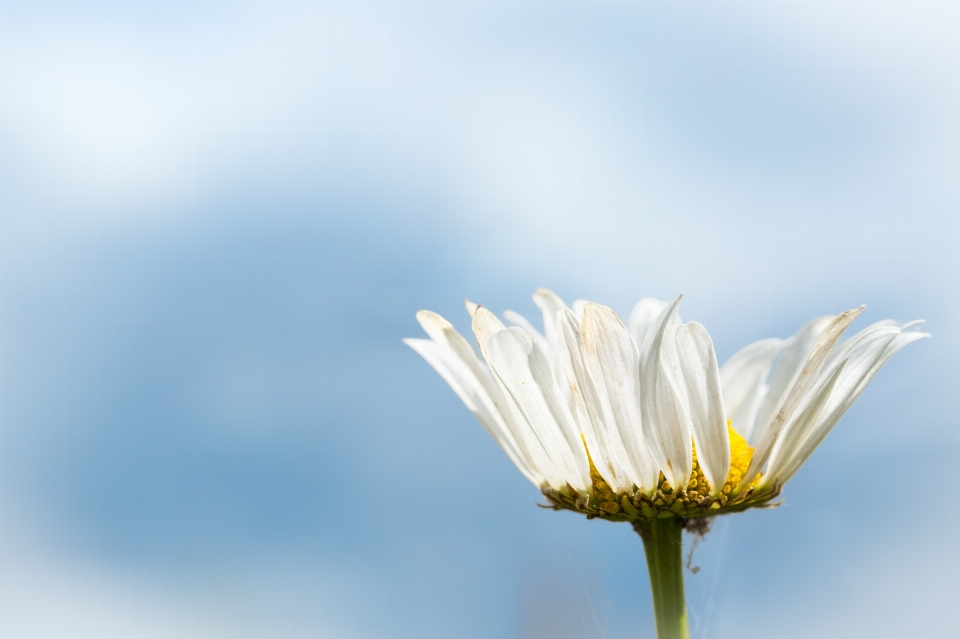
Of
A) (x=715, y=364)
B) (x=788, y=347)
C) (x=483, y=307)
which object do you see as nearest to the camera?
(x=715, y=364)

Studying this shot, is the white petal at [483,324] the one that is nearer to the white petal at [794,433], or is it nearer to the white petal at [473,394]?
the white petal at [473,394]

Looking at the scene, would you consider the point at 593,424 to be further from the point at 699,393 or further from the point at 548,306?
the point at 548,306

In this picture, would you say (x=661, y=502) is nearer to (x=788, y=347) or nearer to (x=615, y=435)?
(x=615, y=435)

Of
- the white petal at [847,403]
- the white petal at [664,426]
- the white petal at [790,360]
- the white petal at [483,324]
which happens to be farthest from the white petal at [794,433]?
the white petal at [483,324]

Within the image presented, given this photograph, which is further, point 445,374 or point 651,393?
point 445,374

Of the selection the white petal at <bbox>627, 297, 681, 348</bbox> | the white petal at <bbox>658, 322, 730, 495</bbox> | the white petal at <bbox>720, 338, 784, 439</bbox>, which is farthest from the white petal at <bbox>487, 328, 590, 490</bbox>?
the white petal at <bbox>720, 338, 784, 439</bbox>

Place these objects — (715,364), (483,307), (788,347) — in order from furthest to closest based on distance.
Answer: (788,347)
(483,307)
(715,364)

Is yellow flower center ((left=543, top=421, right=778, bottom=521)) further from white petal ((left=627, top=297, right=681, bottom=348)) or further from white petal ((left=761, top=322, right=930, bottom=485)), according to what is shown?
white petal ((left=627, top=297, right=681, bottom=348))

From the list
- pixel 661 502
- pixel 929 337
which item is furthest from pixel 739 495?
pixel 929 337

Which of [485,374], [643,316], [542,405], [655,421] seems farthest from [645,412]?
[643,316]
